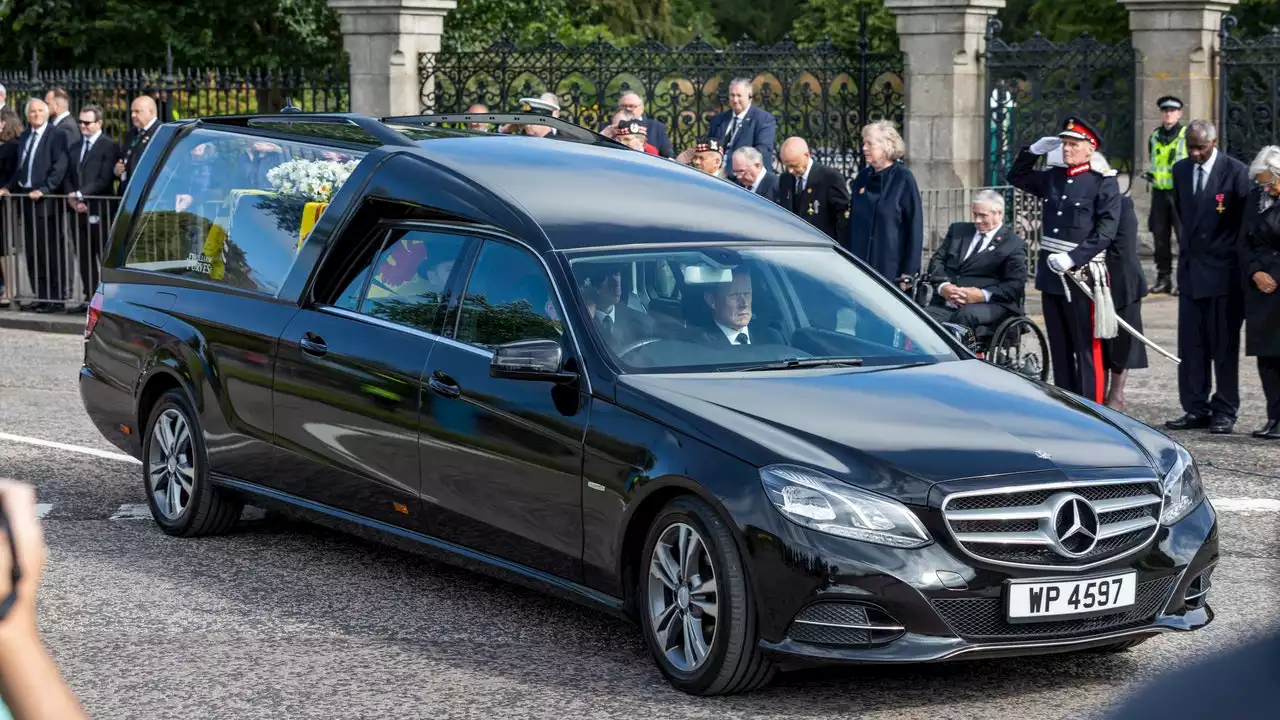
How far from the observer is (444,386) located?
6938mm

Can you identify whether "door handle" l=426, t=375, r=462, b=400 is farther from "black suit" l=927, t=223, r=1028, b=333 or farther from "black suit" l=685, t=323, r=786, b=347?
"black suit" l=927, t=223, r=1028, b=333

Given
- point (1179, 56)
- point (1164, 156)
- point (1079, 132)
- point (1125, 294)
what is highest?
point (1179, 56)

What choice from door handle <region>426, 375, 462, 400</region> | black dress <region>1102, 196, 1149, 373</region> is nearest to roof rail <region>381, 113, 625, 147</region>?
door handle <region>426, 375, 462, 400</region>

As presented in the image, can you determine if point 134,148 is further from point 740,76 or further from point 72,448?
point 72,448

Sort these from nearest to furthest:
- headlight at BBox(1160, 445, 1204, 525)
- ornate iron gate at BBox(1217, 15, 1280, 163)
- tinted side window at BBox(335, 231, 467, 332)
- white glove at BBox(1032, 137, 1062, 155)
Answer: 1. headlight at BBox(1160, 445, 1204, 525)
2. tinted side window at BBox(335, 231, 467, 332)
3. white glove at BBox(1032, 137, 1062, 155)
4. ornate iron gate at BBox(1217, 15, 1280, 163)

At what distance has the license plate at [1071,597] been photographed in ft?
18.8

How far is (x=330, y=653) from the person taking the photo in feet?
21.7

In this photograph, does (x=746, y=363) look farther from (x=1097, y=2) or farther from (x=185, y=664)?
(x=1097, y=2)

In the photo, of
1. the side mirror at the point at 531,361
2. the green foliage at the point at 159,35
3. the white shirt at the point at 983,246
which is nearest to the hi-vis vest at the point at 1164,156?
the white shirt at the point at 983,246

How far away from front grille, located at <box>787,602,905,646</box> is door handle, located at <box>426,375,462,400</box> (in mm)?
1714

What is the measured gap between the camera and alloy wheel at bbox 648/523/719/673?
236 inches

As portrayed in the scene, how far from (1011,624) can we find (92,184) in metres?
13.9

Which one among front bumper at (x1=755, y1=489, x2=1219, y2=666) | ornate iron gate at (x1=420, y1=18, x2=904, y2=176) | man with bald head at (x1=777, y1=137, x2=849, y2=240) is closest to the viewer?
front bumper at (x1=755, y1=489, x2=1219, y2=666)

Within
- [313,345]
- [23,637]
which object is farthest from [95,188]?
[23,637]
